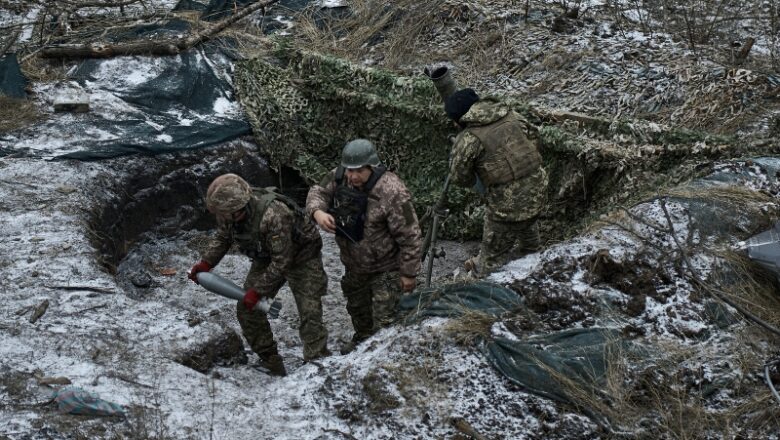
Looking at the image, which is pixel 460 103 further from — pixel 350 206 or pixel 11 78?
pixel 11 78

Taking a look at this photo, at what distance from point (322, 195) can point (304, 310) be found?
2.56ft

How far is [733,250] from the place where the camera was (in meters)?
4.16

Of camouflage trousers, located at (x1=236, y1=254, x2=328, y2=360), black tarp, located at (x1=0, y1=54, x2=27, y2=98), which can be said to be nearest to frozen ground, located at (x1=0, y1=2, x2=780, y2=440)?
camouflage trousers, located at (x1=236, y1=254, x2=328, y2=360)

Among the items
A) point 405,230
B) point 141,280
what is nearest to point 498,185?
point 405,230

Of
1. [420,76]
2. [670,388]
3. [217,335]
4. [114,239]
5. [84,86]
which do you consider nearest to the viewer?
[670,388]

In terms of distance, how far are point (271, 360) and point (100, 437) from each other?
1.60m

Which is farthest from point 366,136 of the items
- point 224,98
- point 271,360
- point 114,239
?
point 271,360

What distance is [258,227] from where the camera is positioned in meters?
4.41

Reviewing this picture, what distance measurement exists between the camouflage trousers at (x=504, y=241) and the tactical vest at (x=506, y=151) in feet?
1.26

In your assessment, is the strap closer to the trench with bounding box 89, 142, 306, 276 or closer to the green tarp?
the green tarp

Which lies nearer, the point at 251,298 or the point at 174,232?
the point at 251,298

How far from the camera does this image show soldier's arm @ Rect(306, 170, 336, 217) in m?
4.59

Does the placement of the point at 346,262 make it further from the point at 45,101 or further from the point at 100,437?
the point at 45,101

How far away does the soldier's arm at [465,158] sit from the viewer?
491 centimetres
